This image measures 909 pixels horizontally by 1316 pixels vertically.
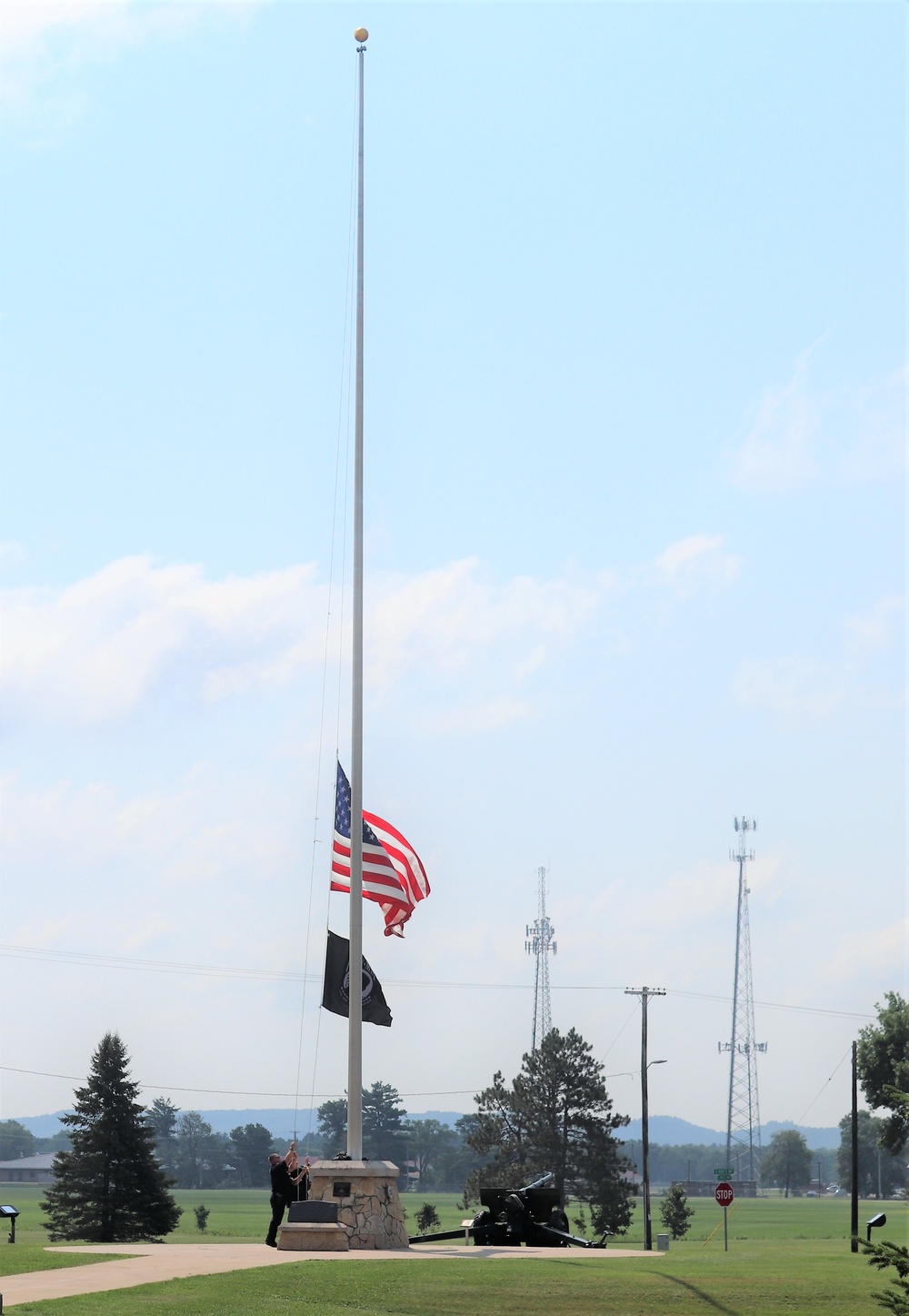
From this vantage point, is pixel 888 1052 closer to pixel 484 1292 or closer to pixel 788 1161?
pixel 484 1292

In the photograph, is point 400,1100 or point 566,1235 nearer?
point 566,1235

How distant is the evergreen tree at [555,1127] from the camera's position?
68188 millimetres

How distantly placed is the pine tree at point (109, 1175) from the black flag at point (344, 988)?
23679mm

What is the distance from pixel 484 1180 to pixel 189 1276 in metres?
50.0

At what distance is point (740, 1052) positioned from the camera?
433 feet

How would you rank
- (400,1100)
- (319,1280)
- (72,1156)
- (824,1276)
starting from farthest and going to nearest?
(400,1100)
(72,1156)
(824,1276)
(319,1280)

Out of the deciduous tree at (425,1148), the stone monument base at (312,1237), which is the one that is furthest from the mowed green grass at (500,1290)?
the deciduous tree at (425,1148)

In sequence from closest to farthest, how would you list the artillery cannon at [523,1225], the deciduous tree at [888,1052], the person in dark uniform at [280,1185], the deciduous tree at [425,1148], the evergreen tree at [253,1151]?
the person in dark uniform at [280,1185]
the artillery cannon at [523,1225]
the deciduous tree at [888,1052]
the evergreen tree at [253,1151]
the deciduous tree at [425,1148]

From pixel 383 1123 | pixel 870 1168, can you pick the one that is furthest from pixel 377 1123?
pixel 870 1168

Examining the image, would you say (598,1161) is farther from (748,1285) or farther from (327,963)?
(748,1285)

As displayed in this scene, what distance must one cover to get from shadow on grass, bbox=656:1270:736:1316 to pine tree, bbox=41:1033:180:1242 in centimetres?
3048

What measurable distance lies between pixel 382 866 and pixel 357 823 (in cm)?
131

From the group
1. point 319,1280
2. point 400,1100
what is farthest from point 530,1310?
point 400,1100

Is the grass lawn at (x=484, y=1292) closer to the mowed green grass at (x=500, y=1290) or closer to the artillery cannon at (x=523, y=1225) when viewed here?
the mowed green grass at (x=500, y=1290)
